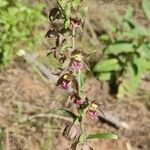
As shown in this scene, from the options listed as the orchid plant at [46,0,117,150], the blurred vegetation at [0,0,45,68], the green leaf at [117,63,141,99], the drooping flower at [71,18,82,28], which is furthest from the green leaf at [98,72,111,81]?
A: the drooping flower at [71,18,82,28]

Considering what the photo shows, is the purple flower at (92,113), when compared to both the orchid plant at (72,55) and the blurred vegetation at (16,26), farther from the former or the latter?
the blurred vegetation at (16,26)

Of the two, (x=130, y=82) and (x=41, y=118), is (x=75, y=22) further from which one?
(x=130, y=82)

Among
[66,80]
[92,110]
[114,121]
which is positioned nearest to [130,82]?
[114,121]

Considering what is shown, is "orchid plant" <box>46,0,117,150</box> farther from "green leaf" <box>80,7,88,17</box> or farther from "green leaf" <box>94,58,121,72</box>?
"green leaf" <box>94,58,121,72</box>

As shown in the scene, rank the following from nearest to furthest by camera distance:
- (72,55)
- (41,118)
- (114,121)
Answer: (72,55), (41,118), (114,121)

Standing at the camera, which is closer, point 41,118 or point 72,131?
point 72,131

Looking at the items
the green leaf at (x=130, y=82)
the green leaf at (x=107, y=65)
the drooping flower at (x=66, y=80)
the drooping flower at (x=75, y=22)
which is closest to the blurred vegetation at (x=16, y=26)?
the green leaf at (x=107, y=65)
